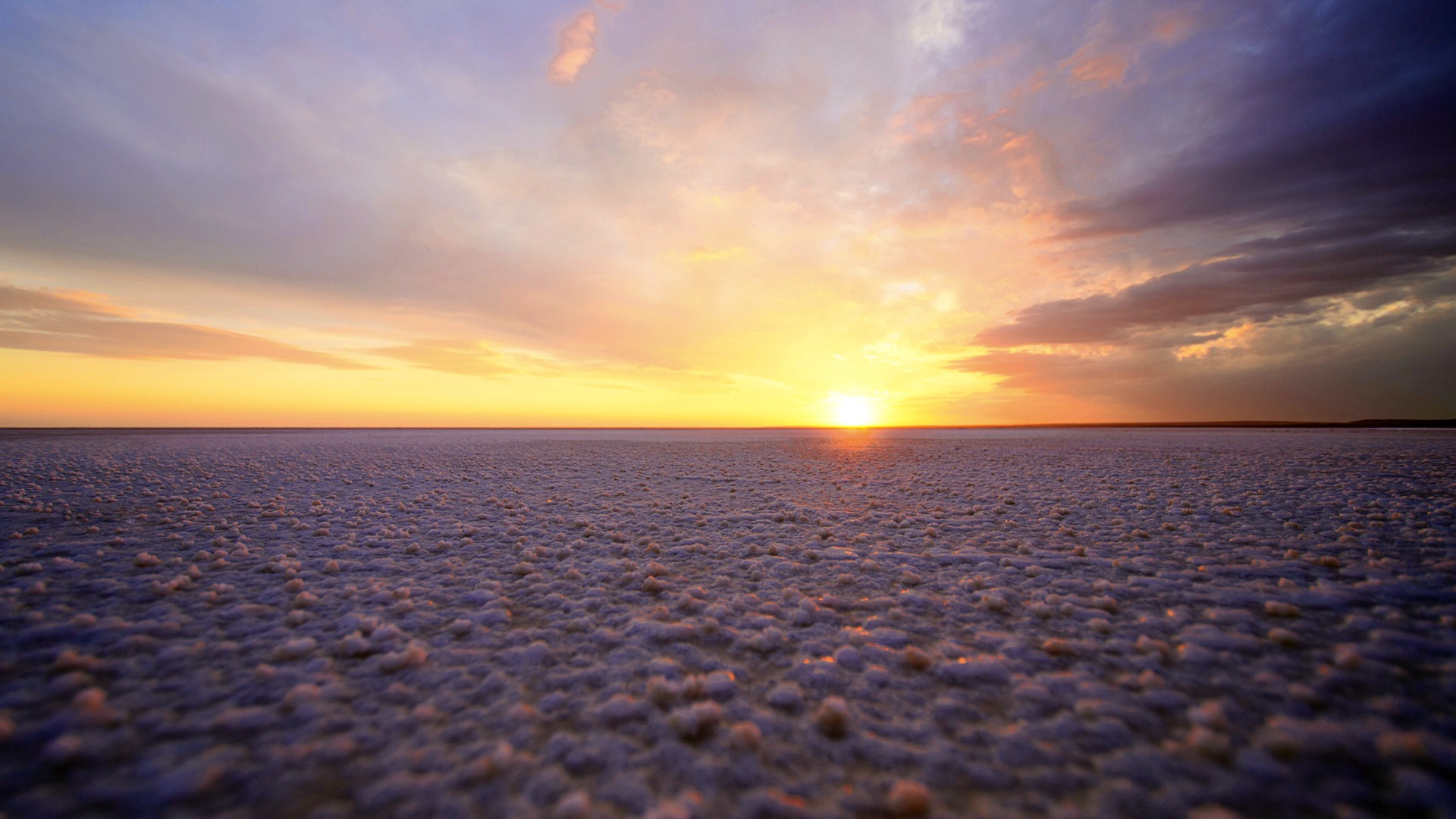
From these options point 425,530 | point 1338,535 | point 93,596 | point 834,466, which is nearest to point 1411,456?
point 1338,535

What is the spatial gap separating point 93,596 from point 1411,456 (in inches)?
1303

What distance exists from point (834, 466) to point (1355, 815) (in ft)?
54.1

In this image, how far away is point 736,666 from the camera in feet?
12.6

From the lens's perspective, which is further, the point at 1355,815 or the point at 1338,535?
the point at 1338,535

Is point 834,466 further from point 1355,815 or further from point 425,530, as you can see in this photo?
point 1355,815

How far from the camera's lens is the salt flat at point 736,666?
98.3 inches

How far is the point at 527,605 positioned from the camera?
5090 millimetres

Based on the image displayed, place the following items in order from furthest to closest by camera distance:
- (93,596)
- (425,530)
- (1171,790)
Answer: (425,530) → (93,596) → (1171,790)

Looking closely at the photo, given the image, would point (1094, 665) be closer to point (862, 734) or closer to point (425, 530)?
point (862, 734)

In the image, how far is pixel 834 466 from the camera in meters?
18.7

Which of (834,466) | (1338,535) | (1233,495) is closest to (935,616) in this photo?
(1338,535)

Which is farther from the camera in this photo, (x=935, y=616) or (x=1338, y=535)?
(x=1338, y=535)

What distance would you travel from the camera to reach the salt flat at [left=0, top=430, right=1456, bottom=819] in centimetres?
250

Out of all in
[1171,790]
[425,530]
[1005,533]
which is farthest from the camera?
[425,530]
